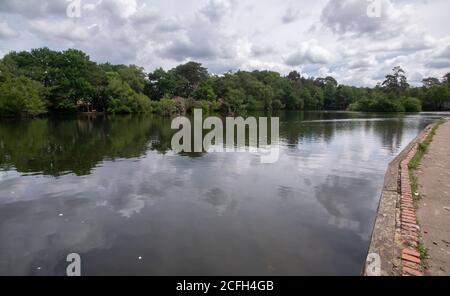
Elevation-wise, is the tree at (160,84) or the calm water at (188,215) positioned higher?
the tree at (160,84)

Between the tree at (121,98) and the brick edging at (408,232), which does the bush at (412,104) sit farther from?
the brick edging at (408,232)

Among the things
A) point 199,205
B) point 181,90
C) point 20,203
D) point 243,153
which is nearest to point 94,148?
point 243,153

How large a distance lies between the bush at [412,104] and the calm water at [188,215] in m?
70.0

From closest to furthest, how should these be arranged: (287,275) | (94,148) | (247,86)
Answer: (287,275) → (94,148) → (247,86)

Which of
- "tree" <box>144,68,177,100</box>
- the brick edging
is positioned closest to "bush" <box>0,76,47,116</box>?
"tree" <box>144,68,177,100</box>

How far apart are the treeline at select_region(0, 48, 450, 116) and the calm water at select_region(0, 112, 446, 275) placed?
34935 mm

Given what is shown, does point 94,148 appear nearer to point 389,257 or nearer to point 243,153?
point 243,153

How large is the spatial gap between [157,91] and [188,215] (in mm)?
62117

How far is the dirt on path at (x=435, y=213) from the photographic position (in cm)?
408

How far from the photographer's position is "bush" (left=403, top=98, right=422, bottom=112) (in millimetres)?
71312

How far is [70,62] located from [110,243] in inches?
2028

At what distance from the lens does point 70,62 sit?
49156mm

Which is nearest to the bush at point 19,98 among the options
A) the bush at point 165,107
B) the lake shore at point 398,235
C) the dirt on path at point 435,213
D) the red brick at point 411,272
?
the bush at point 165,107

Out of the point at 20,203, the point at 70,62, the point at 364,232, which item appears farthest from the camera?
the point at 70,62
